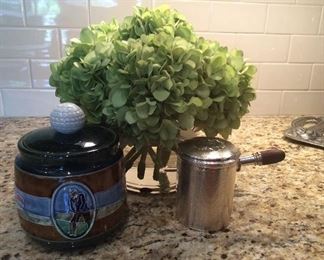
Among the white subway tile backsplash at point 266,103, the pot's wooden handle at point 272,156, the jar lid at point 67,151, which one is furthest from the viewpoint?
the white subway tile backsplash at point 266,103

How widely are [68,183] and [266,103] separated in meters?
0.81

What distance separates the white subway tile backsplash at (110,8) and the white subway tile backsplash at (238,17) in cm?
19

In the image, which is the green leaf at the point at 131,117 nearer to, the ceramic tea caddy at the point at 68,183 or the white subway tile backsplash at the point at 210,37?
the ceramic tea caddy at the point at 68,183

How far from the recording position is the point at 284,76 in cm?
106

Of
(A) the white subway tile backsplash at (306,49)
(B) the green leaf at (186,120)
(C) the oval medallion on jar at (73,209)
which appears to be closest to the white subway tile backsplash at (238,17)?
(A) the white subway tile backsplash at (306,49)

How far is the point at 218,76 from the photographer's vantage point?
1.67 ft

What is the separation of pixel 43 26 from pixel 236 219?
0.72 m

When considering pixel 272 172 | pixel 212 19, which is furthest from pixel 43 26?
pixel 272 172

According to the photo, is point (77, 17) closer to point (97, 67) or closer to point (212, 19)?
point (212, 19)

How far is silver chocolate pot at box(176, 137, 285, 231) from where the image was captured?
492 millimetres

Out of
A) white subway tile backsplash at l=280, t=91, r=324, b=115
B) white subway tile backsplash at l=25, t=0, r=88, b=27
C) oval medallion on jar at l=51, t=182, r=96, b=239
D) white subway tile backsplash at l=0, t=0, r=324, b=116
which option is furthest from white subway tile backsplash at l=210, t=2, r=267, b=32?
oval medallion on jar at l=51, t=182, r=96, b=239

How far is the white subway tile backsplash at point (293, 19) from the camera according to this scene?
99 centimetres

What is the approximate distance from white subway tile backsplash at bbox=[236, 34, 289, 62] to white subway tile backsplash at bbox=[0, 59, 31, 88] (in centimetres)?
61

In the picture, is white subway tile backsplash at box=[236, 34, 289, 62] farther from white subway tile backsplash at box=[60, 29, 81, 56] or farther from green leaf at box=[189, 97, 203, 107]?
green leaf at box=[189, 97, 203, 107]
